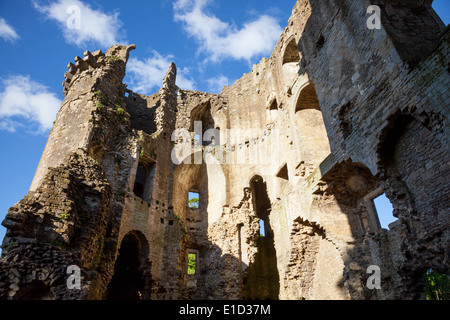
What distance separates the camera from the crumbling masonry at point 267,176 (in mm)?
6844

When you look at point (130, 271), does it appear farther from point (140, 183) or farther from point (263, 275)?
point (263, 275)

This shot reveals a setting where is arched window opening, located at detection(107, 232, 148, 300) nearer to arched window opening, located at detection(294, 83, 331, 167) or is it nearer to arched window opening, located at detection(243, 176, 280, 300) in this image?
arched window opening, located at detection(243, 176, 280, 300)

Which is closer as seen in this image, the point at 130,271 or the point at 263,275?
the point at 130,271

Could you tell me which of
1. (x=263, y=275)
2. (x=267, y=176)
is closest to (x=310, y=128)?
(x=267, y=176)

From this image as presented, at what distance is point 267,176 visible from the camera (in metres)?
15.7

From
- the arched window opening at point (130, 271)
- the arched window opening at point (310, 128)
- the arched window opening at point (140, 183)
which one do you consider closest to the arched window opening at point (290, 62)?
the arched window opening at point (310, 128)

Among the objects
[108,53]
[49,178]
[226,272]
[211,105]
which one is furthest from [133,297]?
[108,53]

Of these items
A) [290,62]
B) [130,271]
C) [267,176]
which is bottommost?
[130,271]

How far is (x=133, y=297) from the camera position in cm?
1305

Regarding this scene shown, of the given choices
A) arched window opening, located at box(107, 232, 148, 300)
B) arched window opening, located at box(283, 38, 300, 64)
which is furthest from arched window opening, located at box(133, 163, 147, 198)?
arched window opening, located at box(283, 38, 300, 64)

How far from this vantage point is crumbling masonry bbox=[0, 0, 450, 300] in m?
6.84
